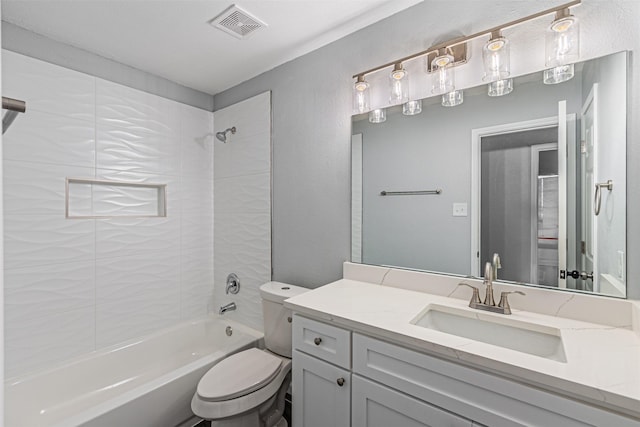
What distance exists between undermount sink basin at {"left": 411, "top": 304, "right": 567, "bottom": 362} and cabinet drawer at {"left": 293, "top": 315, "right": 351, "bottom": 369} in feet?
0.95

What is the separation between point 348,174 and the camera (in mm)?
1852

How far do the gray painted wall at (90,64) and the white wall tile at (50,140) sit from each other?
35cm

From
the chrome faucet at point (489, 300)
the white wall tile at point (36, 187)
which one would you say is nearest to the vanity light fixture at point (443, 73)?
the chrome faucet at point (489, 300)

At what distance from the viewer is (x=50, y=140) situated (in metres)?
1.86

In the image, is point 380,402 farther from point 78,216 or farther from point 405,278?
point 78,216

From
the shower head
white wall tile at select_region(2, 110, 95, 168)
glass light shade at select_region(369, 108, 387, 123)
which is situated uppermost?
the shower head

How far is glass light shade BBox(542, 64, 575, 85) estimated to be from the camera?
1.21 metres

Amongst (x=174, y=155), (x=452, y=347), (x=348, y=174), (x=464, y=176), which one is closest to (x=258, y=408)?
(x=452, y=347)

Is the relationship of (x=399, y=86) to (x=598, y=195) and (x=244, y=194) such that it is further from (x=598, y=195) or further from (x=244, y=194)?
(x=244, y=194)

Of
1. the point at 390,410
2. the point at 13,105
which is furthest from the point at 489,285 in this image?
the point at 13,105

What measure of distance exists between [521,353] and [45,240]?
2.41m

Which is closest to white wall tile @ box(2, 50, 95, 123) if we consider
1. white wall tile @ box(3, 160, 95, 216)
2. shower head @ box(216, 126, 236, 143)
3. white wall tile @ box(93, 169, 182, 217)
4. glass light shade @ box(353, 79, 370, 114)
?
white wall tile @ box(3, 160, 95, 216)

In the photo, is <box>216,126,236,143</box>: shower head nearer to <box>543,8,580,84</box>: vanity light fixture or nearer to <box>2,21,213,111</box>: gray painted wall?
<box>2,21,213,111</box>: gray painted wall

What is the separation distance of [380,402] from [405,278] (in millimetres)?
620
